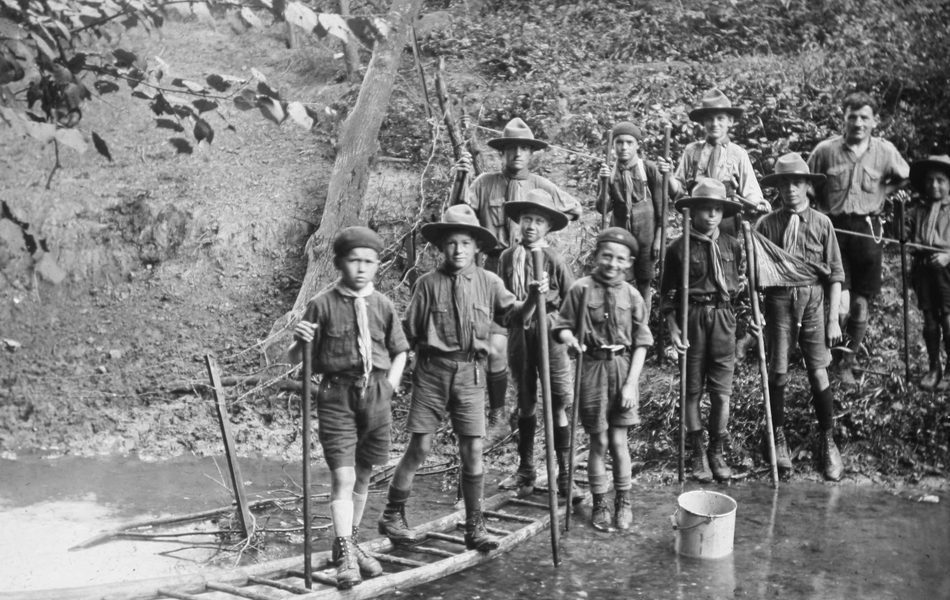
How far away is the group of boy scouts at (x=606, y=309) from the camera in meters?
6.06

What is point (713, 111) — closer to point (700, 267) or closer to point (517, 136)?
point (700, 267)

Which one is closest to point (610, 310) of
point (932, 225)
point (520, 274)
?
point (520, 274)

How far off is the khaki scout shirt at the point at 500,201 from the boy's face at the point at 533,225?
0.60 meters

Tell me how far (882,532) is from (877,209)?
321 centimetres

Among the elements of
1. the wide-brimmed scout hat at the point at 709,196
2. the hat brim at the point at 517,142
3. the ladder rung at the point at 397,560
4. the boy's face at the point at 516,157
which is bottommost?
the ladder rung at the point at 397,560

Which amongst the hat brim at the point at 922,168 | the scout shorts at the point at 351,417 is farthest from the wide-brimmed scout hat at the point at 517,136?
the hat brim at the point at 922,168

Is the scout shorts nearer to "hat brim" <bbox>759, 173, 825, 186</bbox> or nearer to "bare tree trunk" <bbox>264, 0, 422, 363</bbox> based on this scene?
"hat brim" <bbox>759, 173, 825, 186</bbox>

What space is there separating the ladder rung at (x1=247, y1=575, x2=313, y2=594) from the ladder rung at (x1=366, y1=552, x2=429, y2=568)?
2.11 ft

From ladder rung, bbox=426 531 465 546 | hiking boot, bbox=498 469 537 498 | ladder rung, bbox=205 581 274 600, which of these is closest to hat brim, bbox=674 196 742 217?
hiking boot, bbox=498 469 537 498

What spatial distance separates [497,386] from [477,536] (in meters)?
1.61

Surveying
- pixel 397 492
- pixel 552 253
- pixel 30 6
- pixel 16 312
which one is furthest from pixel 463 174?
pixel 16 312

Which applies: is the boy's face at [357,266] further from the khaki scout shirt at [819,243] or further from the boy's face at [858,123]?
the boy's face at [858,123]

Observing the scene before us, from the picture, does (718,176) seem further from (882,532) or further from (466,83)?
(466,83)

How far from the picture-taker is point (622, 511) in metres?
7.13
